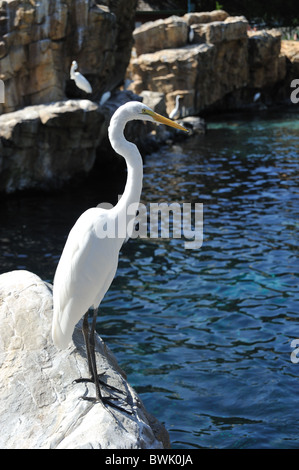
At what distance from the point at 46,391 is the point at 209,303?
430 cm

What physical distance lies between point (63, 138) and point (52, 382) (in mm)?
11422

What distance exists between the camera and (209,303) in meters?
8.48

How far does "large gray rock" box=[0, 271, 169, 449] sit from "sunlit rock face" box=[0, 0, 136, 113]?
1093cm

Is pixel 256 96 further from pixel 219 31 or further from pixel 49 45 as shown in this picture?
pixel 49 45

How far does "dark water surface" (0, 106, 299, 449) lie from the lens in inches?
236

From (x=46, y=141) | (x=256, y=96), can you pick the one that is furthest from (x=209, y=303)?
(x=256, y=96)

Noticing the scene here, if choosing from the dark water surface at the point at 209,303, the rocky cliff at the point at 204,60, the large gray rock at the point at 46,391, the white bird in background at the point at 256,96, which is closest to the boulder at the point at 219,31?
the rocky cliff at the point at 204,60

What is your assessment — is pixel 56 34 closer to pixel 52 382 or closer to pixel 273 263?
pixel 273 263

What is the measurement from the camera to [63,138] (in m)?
15.3

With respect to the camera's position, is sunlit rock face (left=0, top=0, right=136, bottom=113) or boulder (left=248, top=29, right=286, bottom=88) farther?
boulder (left=248, top=29, right=286, bottom=88)

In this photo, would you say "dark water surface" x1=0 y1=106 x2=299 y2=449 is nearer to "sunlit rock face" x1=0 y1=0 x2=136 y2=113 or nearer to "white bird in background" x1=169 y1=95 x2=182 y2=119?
"sunlit rock face" x1=0 y1=0 x2=136 y2=113

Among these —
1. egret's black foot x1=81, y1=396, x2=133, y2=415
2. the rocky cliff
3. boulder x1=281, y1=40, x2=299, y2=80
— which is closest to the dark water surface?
egret's black foot x1=81, y1=396, x2=133, y2=415

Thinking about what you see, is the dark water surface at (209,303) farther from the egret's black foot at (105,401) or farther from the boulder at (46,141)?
the egret's black foot at (105,401)

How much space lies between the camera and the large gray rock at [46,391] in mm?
4066
